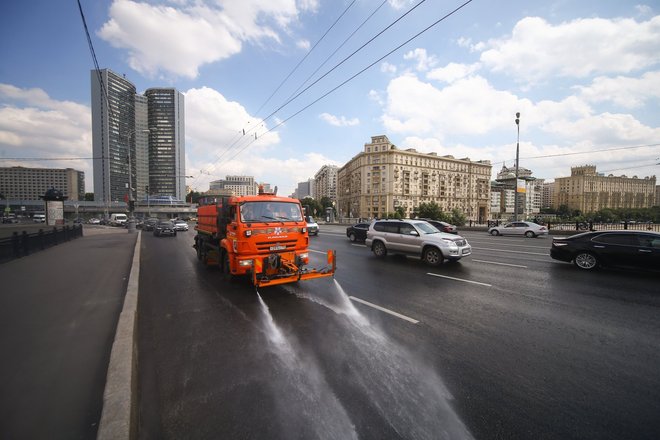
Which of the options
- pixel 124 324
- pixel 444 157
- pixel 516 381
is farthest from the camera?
pixel 444 157

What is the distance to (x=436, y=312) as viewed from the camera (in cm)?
525

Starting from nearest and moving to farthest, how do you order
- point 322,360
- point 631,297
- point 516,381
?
1. point 516,381
2. point 322,360
3. point 631,297

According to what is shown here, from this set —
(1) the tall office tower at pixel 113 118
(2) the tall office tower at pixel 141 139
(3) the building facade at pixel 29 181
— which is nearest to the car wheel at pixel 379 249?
(2) the tall office tower at pixel 141 139

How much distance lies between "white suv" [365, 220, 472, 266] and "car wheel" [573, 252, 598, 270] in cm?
335

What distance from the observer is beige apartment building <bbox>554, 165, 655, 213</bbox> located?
324 feet

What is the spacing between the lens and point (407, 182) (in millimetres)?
106500

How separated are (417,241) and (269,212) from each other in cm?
615

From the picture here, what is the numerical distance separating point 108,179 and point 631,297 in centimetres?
4885

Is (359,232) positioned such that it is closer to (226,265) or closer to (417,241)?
(417,241)

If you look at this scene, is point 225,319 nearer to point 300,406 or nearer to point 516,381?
point 300,406

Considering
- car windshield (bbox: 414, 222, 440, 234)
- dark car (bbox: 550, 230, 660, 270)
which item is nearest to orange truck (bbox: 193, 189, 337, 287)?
car windshield (bbox: 414, 222, 440, 234)

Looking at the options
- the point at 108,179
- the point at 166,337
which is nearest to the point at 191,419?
the point at 166,337

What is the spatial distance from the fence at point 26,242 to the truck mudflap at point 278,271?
10.9 metres

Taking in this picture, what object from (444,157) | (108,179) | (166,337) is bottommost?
(166,337)
